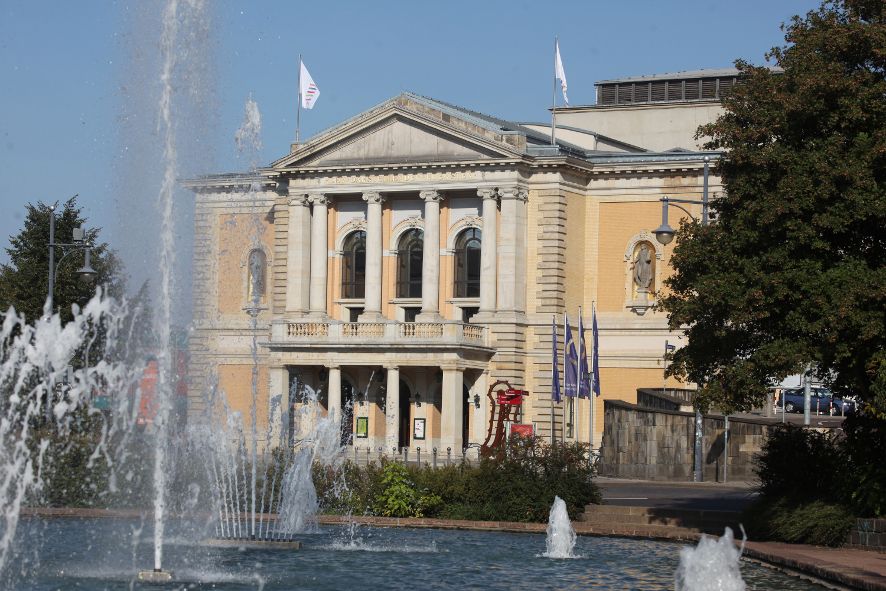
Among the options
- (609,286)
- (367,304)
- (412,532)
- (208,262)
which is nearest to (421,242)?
(367,304)

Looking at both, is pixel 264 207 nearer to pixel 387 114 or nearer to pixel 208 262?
pixel 387 114

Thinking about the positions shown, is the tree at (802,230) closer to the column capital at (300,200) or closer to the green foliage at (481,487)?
the green foliage at (481,487)

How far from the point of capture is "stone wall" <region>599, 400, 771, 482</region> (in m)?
49.9

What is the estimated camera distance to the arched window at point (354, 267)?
72.2 metres

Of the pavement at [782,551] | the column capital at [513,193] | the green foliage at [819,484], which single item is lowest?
the pavement at [782,551]

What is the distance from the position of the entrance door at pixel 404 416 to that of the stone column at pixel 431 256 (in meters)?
3.47

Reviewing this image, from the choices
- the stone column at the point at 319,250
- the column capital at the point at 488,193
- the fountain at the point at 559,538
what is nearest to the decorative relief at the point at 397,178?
the column capital at the point at 488,193

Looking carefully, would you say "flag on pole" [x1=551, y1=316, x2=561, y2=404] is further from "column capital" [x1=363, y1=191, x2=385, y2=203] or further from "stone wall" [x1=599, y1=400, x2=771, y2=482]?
→ "column capital" [x1=363, y1=191, x2=385, y2=203]

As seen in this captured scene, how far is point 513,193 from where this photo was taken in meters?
67.6

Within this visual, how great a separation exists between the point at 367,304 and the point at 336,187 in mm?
5168

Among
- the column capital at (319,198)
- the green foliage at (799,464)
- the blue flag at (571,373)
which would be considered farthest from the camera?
the column capital at (319,198)

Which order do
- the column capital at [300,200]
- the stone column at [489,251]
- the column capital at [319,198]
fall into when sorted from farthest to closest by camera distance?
the column capital at [300,200]
the column capital at [319,198]
the stone column at [489,251]

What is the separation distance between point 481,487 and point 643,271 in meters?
34.5

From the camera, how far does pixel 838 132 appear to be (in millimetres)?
30078
